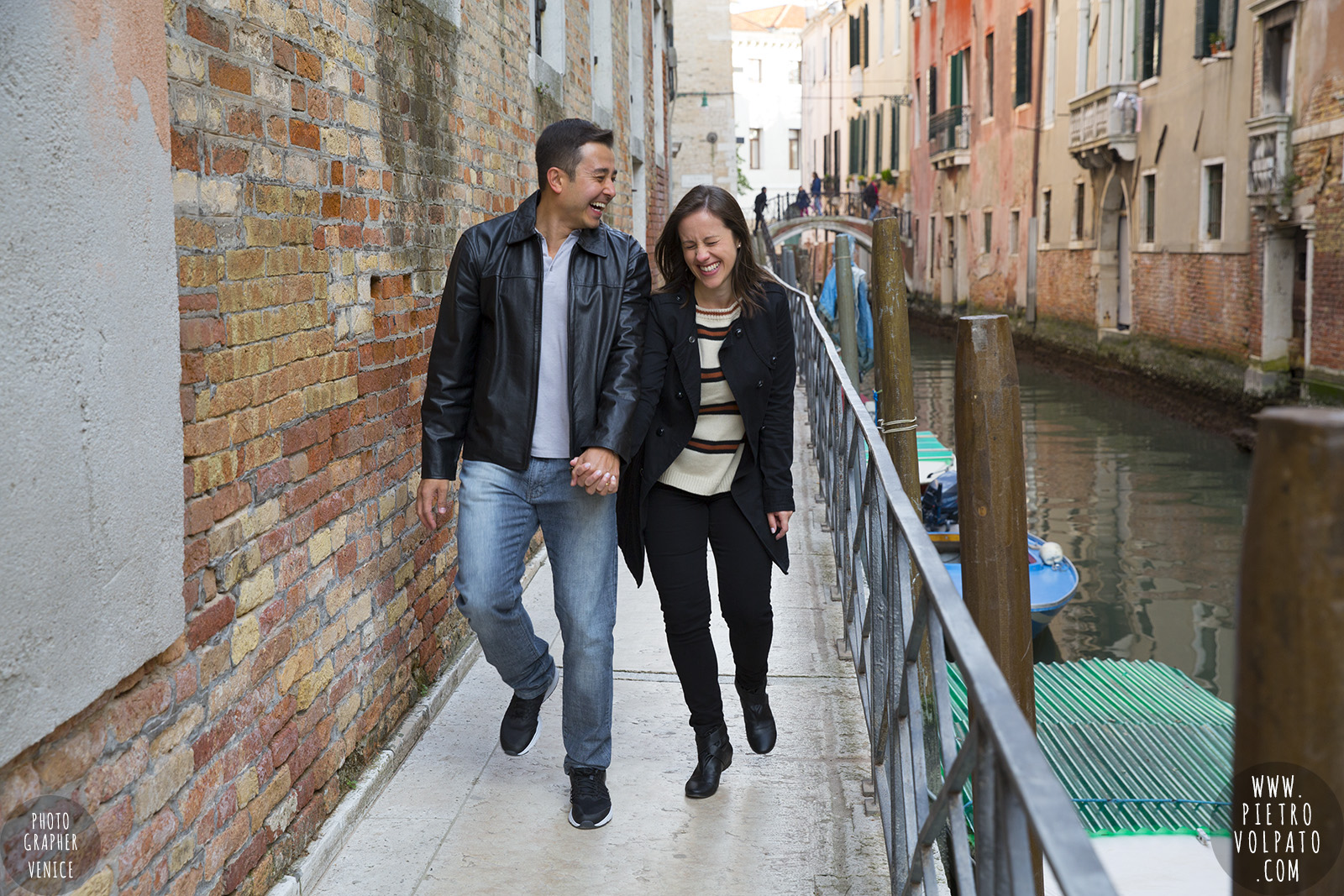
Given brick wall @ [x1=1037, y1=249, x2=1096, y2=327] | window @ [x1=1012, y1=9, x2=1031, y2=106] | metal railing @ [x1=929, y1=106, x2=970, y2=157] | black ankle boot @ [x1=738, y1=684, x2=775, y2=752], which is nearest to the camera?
black ankle boot @ [x1=738, y1=684, x2=775, y2=752]

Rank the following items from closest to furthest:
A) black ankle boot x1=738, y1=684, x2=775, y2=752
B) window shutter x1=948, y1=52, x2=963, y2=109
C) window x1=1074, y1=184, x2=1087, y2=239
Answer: black ankle boot x1=738, y1=684, x2=775, y2=752 → window x1=1074, y1=184, x2=1087, y2=239 → window shutter x1=948, y1=52, x2=963, y2=109

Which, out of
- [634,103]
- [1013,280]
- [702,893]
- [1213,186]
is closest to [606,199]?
[702,893]

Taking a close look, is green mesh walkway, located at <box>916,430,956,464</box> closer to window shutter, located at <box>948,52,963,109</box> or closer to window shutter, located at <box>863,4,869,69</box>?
window shutter, located at <box>948,52,963,109</box>

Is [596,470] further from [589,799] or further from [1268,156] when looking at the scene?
[1268,156]

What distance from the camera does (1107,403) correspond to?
18.3 m

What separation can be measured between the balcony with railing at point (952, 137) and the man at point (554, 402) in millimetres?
26901

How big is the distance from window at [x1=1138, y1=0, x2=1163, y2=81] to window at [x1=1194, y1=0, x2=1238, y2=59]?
58.3 inches

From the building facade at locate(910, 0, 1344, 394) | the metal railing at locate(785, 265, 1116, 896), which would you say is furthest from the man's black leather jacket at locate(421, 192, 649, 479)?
the building facade at locate(910, 0, 1344, 394)

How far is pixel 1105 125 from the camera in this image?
754 inches

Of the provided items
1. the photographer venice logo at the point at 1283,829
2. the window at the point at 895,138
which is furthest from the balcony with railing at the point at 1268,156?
the window at the point at 895,138

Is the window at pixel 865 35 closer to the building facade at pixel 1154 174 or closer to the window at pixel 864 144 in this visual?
the window at pixel 864 144

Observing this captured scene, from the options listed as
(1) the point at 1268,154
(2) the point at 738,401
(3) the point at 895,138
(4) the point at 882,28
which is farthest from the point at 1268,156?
(4) the point at 882,28

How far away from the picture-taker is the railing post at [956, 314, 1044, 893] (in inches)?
126

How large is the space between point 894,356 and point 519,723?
317cm
